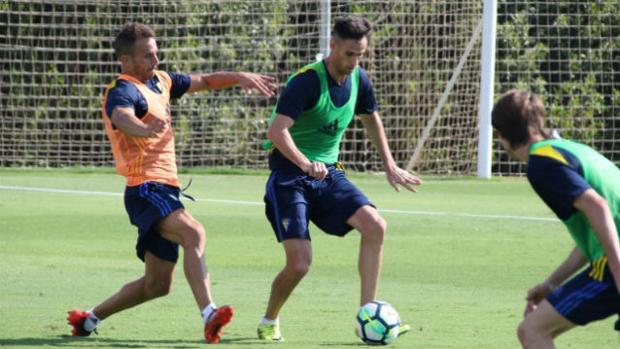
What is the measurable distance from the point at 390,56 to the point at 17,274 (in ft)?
44.7

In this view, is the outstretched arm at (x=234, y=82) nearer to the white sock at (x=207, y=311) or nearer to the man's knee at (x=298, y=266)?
the man's knee at (x=298, y=266)

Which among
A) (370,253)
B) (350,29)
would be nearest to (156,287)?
(370,253)

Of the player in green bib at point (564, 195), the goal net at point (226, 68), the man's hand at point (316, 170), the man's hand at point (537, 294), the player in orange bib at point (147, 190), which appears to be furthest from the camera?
the goal net at point (226, 68)

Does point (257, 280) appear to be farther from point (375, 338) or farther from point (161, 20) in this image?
point (161, 20)

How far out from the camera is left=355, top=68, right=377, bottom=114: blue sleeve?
880cm

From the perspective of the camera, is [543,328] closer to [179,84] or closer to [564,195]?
[564,195]

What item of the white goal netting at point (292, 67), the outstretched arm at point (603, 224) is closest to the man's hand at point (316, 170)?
the outstretched arm at point (603, 224)

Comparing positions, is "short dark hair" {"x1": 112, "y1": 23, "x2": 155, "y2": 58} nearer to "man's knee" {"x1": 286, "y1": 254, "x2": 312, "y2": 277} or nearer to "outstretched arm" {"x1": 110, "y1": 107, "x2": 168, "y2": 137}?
"outstretched arm" {"x1": 110, "y1": 107, "x2": 168, "y2": 137}

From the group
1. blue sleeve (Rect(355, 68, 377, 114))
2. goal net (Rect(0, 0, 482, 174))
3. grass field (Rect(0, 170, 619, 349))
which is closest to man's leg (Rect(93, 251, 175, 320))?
grass field (Rect(0, 170, 619, 349))

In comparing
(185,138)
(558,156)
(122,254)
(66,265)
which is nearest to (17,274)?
(66,265)

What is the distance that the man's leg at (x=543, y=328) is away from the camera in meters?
5.77

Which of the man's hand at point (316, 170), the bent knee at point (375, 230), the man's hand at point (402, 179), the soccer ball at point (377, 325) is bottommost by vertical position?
the soccer ball at point (377, 325)

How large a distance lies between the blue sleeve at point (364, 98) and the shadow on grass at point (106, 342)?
1733 mm

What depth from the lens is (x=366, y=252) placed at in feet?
27.0
